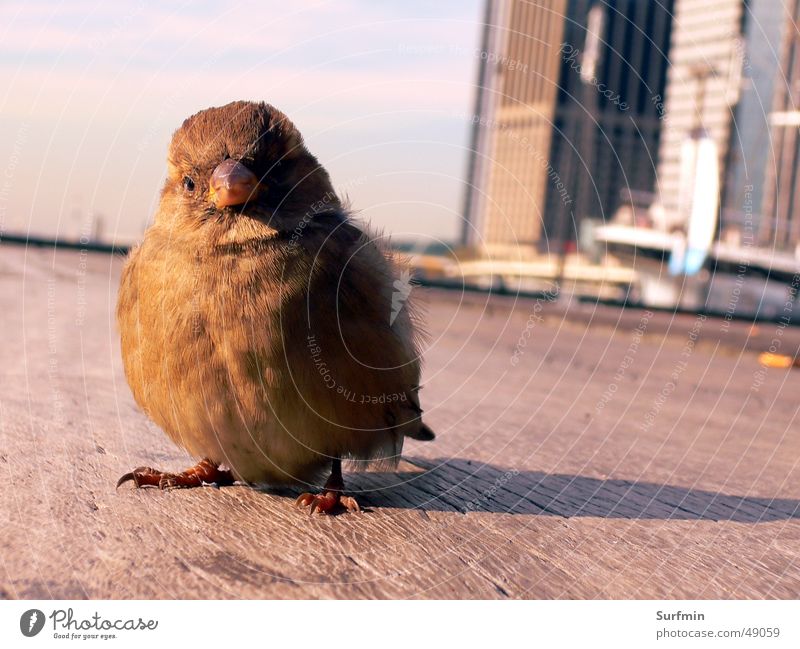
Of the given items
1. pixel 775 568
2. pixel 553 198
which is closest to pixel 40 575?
pixel 775 568

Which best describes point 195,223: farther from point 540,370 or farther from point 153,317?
point 540,370

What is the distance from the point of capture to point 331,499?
10.4ft

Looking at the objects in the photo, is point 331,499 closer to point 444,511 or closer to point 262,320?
point 444,511

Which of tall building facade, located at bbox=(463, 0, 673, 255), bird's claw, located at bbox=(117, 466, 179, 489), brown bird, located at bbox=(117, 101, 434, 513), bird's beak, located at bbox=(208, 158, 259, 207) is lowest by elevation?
bird's claw, located at bbox=(117, 466, 179, 489)

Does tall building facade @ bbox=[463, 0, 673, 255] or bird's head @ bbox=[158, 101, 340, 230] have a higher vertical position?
tall building facade @ bbox=[463, 0, 673, 255]

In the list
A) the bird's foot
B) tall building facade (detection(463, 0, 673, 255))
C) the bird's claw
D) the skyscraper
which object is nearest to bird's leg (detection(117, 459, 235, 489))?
the bird's claw

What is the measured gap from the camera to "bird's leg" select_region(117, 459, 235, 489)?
3312mm

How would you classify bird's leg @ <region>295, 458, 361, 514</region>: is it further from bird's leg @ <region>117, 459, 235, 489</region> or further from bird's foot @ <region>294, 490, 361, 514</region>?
bird's leg @ <region>117, 459, 235, 489</region>

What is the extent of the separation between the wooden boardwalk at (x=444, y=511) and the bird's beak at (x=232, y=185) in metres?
0.85

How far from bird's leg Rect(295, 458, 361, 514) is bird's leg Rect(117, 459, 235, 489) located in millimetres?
330

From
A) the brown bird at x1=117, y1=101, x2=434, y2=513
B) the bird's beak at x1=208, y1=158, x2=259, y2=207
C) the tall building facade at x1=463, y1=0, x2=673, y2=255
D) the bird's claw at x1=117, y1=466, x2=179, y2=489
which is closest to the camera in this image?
the brown bird at x1=117, y1=101, x2=434, y2=513

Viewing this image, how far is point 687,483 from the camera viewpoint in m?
4.07

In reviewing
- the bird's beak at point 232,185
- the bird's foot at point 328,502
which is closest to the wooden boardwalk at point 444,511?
the bird's foot at point 328,502

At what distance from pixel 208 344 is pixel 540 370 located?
6122 mm
